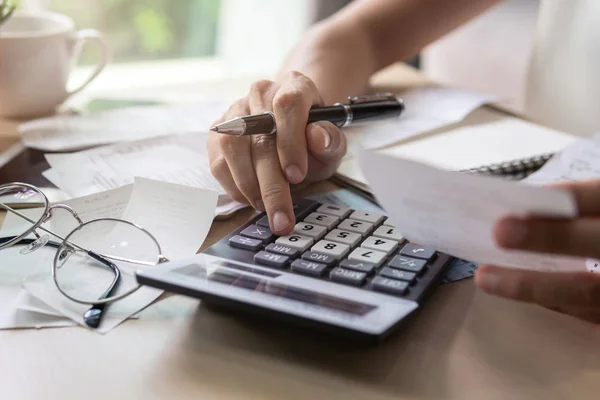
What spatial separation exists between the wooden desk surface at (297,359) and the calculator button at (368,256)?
5 centimetres

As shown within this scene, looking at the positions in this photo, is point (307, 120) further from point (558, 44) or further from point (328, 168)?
point (558, 44)

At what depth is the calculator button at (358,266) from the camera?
47 cm

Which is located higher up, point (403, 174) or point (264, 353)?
point (403, 174)

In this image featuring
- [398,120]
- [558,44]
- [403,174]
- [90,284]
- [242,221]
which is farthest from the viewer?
[558,44]

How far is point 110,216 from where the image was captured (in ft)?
1.94

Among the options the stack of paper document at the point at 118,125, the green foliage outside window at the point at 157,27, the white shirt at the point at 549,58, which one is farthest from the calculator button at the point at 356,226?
the green foliage outside window at the point at 157,27

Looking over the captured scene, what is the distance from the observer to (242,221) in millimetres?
612

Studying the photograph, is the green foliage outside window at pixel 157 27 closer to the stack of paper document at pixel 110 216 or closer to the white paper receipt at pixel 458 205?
the stack of paper document at pixel 110 216

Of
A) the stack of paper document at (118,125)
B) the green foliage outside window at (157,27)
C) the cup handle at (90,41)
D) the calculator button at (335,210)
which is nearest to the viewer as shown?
the calculator button at (335,210)

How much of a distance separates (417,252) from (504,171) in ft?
0.77

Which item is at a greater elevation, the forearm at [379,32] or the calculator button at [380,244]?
the forearm at [379,32]

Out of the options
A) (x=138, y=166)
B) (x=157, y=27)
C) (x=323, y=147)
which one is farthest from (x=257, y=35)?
(x=323, y=147)

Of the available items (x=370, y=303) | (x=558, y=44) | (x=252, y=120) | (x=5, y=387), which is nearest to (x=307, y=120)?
(x=252, y=120)

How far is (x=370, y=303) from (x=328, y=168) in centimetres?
27
